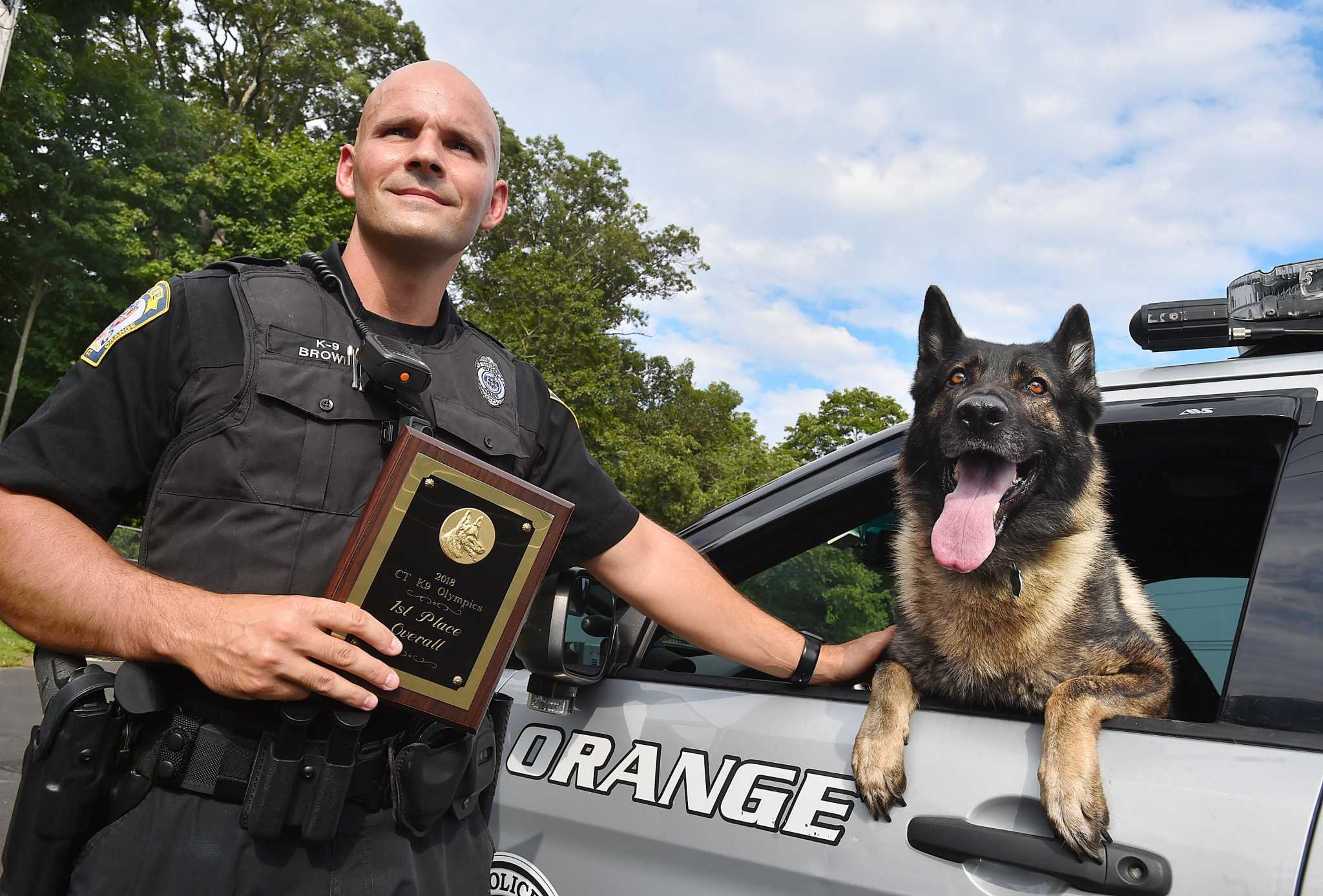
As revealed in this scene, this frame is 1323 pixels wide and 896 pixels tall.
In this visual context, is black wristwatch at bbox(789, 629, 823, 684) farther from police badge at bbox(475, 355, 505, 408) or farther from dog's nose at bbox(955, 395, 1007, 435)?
police badge at bbox(475, 355, 505, 408)

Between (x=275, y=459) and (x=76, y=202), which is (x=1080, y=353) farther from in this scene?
(x=76, y=202)

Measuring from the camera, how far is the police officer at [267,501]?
57.7 inches

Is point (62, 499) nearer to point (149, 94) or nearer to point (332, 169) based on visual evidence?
point (332, 169)

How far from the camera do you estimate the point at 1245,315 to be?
6.06 feet

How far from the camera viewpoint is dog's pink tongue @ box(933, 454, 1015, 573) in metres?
1.80

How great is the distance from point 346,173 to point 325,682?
1.30m

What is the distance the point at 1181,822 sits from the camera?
1362mm

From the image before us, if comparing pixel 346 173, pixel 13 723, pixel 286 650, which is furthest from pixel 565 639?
pixel 13 723

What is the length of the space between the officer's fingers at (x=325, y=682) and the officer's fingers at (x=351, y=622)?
63 millimetres

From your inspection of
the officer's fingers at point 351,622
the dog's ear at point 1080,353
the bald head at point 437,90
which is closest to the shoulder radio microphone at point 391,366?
the officer's fingers at point 351,622

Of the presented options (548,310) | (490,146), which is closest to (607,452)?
(548,310)

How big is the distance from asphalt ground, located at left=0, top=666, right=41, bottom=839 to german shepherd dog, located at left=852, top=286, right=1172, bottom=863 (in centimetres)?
417

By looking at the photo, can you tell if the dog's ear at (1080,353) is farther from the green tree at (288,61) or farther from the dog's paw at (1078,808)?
the green tree at (288,61)

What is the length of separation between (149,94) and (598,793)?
2437 cm
